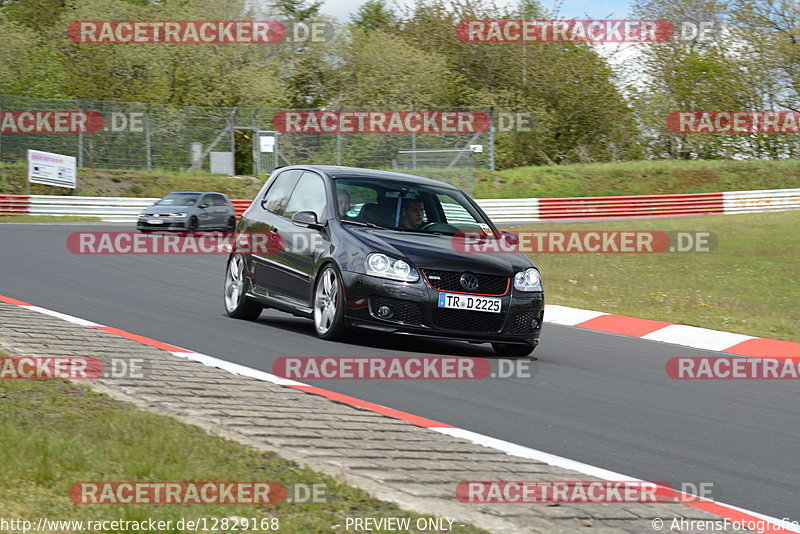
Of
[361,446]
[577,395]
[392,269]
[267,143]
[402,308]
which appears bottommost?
[577,395]

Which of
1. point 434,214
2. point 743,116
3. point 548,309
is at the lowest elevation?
point 548,309

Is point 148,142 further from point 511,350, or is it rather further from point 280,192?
point 511,350

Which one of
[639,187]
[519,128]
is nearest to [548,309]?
[639,187]

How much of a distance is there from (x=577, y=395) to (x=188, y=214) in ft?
76.5

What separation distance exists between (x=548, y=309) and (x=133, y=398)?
9.42 meters

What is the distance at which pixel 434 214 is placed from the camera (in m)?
10.1

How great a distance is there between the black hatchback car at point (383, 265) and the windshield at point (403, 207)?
0.04 feet

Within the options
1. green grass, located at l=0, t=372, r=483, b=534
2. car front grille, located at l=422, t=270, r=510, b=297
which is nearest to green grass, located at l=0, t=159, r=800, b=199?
car front grille, located at l=422, t=270, r=510, b=297

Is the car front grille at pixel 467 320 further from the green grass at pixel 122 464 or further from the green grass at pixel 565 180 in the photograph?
Result: the green grass at pixel 565 180

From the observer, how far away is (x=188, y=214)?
97.7 feet

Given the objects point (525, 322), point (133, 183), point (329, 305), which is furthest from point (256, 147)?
Result: point (525, 322)

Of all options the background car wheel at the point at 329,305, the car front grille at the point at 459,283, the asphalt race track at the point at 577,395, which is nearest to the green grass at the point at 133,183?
the asphalt race track at the point at 577,395

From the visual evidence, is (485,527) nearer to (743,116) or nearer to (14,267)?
(14,267)

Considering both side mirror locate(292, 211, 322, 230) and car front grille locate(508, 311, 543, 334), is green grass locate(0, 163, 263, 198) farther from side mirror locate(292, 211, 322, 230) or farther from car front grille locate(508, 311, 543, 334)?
car front grille locate(508, 311, 543, 334)
